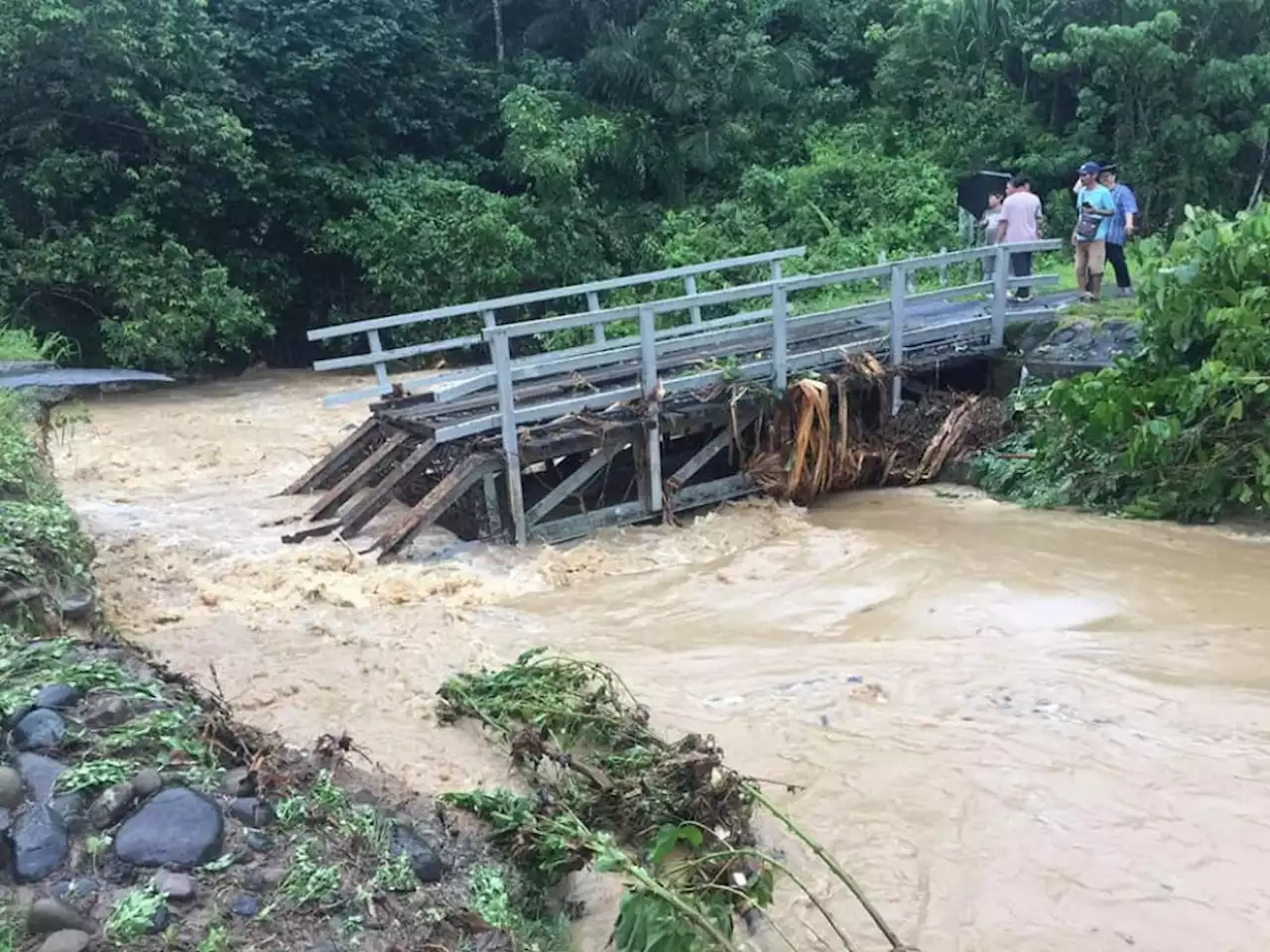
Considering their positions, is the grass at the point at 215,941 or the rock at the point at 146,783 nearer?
the grass at the point at 215,941

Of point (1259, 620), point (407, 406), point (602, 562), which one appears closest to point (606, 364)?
point (407, 406)

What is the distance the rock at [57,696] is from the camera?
4.20m

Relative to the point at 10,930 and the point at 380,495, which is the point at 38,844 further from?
the point at 380,495

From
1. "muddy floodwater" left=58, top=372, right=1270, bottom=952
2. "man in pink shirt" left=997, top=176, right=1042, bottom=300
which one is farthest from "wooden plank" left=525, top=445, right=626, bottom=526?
"man in pink shirt" left=997, top=176, right=1042, bottom=300

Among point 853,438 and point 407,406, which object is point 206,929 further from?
point 853,438

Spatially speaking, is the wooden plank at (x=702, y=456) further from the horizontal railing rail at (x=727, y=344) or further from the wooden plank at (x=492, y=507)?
the wooden plank at (x=492, y=507)

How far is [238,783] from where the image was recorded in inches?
157

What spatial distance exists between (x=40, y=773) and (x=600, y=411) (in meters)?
6.86

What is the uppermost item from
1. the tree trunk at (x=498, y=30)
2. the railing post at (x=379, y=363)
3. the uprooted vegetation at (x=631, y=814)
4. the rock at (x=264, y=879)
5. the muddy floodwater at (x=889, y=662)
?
the tree trunk at (x=498, y=30)

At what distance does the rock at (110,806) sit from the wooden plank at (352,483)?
6.19 metres

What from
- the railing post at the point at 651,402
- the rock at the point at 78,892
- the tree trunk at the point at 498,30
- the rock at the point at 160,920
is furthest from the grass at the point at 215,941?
the tree trunk at the point at 498,30

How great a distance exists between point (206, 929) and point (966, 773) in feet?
11.4

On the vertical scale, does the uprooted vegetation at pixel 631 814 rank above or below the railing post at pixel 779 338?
below

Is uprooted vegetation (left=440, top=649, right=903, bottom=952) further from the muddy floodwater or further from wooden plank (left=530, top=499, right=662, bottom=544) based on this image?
wooden plank (left=530, top=499, right=662, bottom=544)
